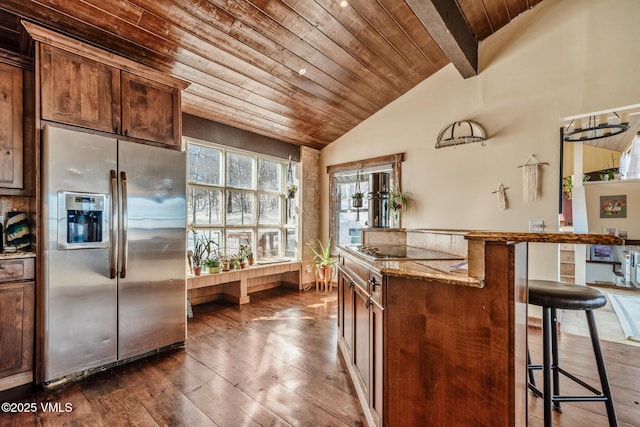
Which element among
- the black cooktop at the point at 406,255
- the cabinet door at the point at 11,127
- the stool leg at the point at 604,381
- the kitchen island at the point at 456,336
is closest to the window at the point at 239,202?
the cabinet door at the point at 11,127

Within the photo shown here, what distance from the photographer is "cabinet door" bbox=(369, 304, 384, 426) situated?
1.42m

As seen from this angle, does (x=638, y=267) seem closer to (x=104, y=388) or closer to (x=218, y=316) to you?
(x=218, y=316)

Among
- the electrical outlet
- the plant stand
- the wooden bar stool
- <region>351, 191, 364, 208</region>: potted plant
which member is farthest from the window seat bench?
the wooden bar stool

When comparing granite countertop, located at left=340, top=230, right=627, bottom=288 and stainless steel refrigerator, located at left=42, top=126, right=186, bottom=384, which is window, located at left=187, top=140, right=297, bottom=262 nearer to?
stainless steel refrigerator, located at left=42, top=126, right=186, bottom=384

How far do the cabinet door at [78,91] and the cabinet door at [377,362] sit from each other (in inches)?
94.2

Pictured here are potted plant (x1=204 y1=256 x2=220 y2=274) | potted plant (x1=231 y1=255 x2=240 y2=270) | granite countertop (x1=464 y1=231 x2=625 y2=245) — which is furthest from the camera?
potted plant (x1=231 y1=255 x2=240 y2=270)

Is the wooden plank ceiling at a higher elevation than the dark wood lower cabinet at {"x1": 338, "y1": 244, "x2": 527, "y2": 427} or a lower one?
higher

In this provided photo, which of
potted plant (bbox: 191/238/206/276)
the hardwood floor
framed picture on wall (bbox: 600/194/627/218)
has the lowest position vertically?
the hardwood floor

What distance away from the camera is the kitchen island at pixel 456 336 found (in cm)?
116

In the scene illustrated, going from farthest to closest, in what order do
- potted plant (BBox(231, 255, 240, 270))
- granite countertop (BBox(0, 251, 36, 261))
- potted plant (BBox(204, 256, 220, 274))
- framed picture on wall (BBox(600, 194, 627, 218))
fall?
potted plant (BBox(231, 255, 240, 270))
potted plant (BBox(204, 256, 220, 274))
framed picture on wall (BBox(600, 194, 627, 218))
granite countertop (BBox(0, 251, 36, 261))

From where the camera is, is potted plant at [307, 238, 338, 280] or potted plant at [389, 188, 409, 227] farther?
potted plant at [307, 238, 338, 280]

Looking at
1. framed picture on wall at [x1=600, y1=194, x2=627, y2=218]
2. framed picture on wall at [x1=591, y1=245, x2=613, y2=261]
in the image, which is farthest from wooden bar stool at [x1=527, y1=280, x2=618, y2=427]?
framed picture on wall at [x1=591, y1=245, x2=613, y2=261]

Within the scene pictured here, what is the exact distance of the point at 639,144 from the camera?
308cm

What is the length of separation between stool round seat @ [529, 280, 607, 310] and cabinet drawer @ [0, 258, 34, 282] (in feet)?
10.3
